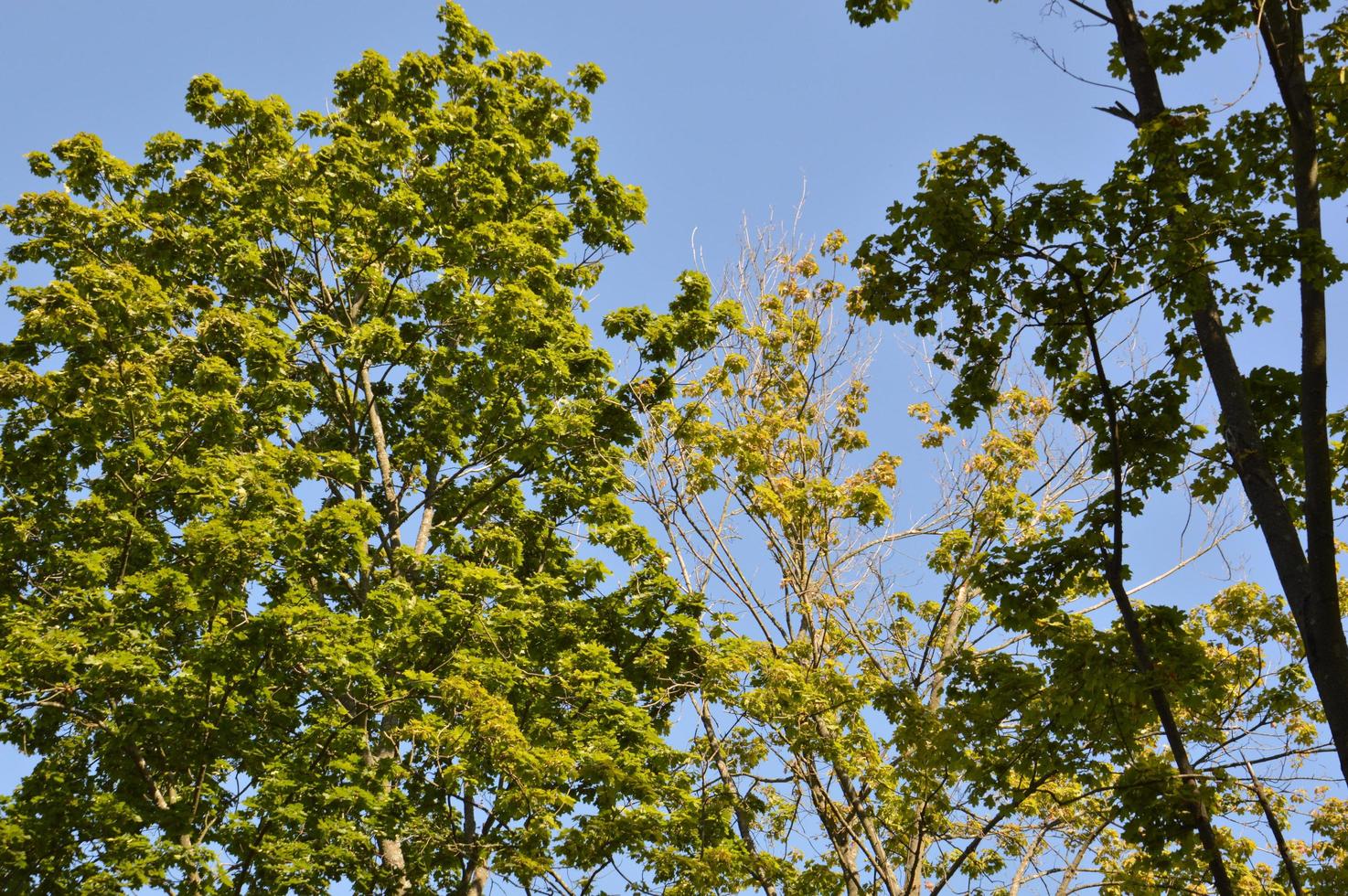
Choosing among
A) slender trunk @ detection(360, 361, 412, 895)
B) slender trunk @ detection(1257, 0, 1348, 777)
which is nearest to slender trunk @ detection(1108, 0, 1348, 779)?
slender trunk @ detection(1257, 0, 1348, 777)

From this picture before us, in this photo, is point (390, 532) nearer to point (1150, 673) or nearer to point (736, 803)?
point (736, 803)

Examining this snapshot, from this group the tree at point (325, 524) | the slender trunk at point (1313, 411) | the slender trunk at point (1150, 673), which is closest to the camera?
the slender trunk at point (1313, 411)

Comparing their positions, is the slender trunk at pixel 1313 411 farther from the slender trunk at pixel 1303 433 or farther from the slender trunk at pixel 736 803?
the slender trunk at pixel 736 803

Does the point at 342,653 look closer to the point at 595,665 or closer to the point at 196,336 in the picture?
the point at 595,665

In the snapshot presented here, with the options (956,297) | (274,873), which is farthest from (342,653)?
(956,297)

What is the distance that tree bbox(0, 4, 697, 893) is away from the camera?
977 centimetres

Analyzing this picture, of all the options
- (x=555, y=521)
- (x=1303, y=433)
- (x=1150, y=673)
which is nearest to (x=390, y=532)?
(x=555, y=521)

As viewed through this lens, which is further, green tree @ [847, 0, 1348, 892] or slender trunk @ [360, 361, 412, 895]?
slender trunk @ [360, 361, 412, 895]

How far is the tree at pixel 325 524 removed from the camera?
9.77 metres

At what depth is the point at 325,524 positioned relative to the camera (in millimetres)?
10586

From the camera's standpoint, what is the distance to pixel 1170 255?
6953 millimetres

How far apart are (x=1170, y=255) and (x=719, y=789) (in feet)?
22.2

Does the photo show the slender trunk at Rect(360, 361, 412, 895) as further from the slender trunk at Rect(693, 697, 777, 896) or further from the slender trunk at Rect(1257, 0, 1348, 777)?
the slender trunk at Rect(1257, 0, 1348, 777)

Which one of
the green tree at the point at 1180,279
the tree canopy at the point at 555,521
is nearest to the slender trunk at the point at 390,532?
the tree canopy at the point at 555,521
